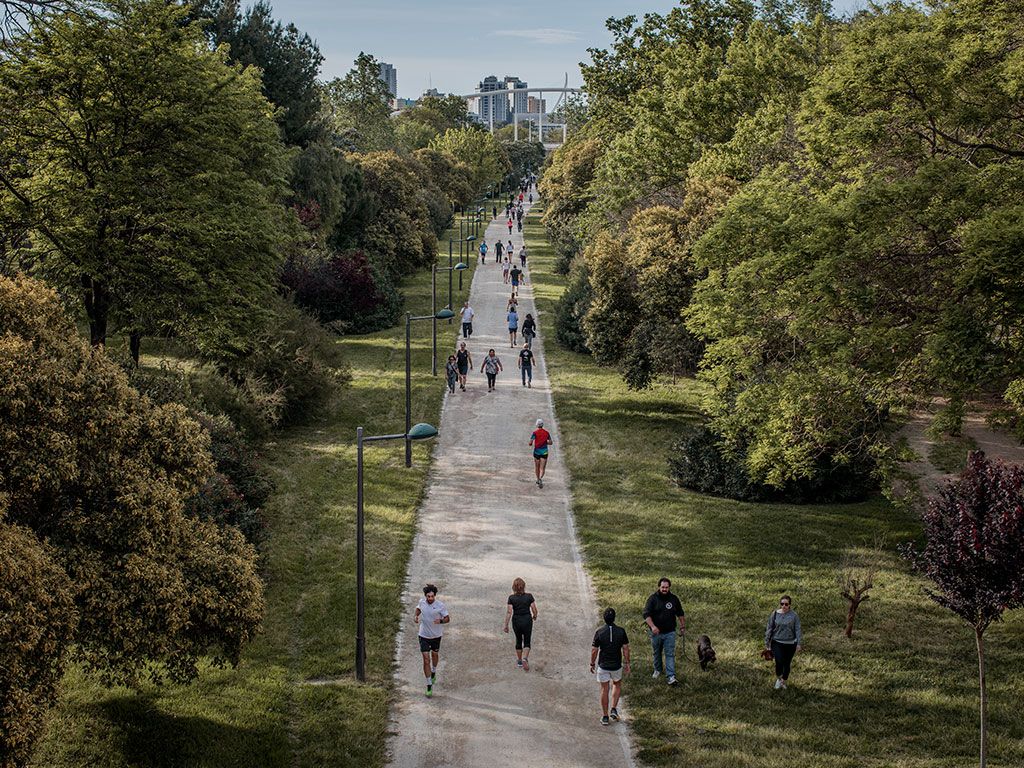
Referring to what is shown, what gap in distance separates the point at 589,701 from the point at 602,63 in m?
37.2

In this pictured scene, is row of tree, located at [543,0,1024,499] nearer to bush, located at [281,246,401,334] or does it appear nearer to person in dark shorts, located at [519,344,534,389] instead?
person in dark shorts, located at [519,344,534,389]

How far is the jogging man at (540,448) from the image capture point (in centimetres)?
2302

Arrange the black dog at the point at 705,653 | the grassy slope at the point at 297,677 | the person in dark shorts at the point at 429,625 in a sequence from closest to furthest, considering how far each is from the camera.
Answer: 1. the grassy slope at the point at 297,677
2. the person in dark shorts at the point at 429,625
3. the black dog at the point at 705,653

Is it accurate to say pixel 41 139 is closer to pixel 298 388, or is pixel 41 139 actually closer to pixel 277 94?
pixel 298 388

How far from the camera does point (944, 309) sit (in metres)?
14.6

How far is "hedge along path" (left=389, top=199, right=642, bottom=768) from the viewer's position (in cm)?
1261

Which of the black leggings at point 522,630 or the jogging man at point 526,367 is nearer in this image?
the black leggings at point 522,630

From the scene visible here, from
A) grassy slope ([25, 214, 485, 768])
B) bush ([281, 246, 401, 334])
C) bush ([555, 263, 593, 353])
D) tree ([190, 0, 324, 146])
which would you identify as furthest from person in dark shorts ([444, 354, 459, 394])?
tree ([190, 0, 324, 146])

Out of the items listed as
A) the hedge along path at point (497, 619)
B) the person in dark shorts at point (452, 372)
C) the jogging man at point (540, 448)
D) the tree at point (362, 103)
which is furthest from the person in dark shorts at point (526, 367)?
the tree at point (362, 103)

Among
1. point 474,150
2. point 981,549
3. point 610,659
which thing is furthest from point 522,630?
point 474,150

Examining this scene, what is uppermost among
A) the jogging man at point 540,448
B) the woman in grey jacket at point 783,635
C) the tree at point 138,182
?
the tree at point 138,182

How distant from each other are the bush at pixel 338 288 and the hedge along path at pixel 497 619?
1436 cm

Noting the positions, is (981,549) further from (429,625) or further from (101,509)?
(101,509)

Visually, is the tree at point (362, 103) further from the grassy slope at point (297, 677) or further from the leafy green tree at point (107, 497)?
the leafy green tree at point (107, 497)
